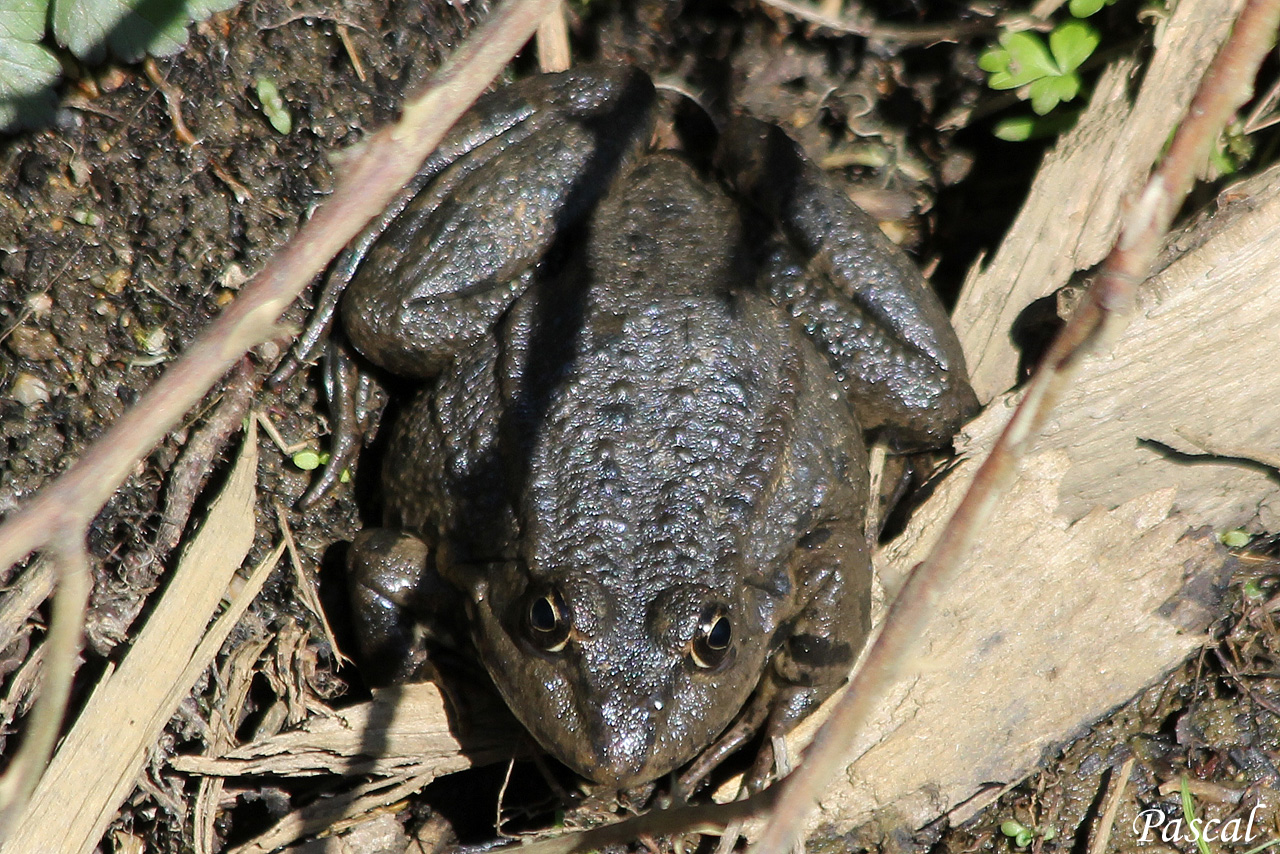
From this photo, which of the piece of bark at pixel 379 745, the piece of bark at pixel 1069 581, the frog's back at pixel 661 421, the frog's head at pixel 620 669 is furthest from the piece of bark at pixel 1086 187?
the piece of bark at pixel 379 745

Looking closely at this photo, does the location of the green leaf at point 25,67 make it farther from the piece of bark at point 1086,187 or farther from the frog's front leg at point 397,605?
the piece of bark at point 1086,187

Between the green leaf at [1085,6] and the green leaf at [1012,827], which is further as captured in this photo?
the green leaf at [1085,6]

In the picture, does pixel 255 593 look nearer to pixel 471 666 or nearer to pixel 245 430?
pixel 245 430

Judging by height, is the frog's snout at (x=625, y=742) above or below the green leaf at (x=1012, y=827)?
above

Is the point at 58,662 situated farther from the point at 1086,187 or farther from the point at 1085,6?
the point at 1085,6

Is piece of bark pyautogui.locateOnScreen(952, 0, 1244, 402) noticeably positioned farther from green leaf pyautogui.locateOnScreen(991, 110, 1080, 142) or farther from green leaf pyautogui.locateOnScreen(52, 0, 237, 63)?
green leaf pyautogui.locateOnScreen(52, 0, 237, 63)

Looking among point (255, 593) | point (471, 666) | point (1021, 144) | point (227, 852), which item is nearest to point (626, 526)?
point (471, 666)
